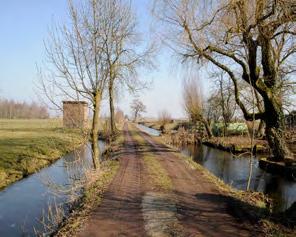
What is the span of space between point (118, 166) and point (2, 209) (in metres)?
6.10

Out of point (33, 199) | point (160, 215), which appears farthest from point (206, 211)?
point (33, 199)

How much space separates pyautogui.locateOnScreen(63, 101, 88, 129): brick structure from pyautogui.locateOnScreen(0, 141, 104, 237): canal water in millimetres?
1079

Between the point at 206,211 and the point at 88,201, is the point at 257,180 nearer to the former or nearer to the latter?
the point at 206,211

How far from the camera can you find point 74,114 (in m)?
13.5

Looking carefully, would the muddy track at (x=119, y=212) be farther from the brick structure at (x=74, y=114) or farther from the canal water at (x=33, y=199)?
the brick structure at (x=74, y=114)

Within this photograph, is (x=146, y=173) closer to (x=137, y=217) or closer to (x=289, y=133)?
(x=137, y=217)

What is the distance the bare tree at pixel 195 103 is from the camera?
153 ft

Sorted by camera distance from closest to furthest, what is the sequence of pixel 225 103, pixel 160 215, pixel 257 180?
pixel 160 215 < pixel 257 180 < pixel 225 103

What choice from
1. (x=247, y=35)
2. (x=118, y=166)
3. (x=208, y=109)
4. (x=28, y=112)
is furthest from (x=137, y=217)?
(x=28, y=112)

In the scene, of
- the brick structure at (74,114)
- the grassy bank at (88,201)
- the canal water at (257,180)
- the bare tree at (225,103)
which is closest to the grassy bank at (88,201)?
the grassy bank at (88,201)

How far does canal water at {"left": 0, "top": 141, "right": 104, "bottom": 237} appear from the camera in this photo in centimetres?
1073

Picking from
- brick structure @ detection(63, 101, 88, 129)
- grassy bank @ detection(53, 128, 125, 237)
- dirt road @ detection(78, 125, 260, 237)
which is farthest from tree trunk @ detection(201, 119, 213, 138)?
brick structure @ detection(63, 101, 88, 129)

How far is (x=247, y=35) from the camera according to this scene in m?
17.1

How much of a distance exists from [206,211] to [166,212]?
116 cm
